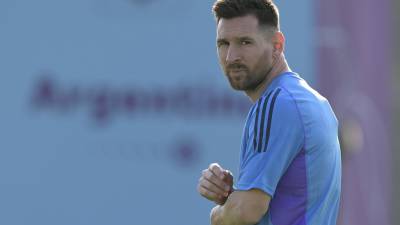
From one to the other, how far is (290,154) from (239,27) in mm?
570

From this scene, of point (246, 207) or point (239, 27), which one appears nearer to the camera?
point (246, 207)

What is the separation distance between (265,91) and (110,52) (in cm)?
493

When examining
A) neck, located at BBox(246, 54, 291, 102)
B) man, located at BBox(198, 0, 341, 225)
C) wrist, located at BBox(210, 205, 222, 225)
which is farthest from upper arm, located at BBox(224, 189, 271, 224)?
neck, located at BBox(246, 54, 291, 102)

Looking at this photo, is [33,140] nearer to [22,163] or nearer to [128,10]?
[22,163]

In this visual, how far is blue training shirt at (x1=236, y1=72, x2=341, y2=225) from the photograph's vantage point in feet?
12.8

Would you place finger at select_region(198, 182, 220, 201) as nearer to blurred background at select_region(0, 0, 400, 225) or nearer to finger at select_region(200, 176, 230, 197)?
finger at select_region(200, 176, 230, 197)

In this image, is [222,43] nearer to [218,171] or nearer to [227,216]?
[218,171]

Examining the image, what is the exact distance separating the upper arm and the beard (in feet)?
1.43

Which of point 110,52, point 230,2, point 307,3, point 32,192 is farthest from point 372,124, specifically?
point 230,2

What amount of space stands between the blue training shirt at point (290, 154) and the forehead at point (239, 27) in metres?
0.24

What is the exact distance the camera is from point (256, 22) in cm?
421

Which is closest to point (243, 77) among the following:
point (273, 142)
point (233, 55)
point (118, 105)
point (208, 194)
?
point (233, 55)

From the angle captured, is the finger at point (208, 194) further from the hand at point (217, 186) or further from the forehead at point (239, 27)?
the forehead at point (239, 27)

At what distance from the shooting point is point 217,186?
13.5 ft
